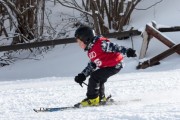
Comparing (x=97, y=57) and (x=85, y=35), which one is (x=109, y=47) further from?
(x=85, y=35)

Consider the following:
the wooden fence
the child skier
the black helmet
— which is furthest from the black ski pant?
the wooden fence

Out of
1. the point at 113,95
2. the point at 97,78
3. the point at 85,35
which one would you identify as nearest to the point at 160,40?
the point at 113,95

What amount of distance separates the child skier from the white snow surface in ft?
1.37

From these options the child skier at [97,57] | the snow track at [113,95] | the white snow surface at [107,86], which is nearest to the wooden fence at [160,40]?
the white snow surface at [107,86]

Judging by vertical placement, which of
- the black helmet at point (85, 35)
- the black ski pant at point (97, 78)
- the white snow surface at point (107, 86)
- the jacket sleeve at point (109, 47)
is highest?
the black helmet at point (85, 35)

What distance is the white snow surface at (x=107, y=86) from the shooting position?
4617mm

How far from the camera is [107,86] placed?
707cm

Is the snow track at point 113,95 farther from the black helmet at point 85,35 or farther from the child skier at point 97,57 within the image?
the black helmet at point 85,35

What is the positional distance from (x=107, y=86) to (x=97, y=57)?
1.64 m

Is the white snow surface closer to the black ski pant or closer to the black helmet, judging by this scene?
the black ski pant

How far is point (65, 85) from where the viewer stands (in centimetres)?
744

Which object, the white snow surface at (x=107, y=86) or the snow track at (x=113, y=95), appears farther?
the white snow surface at (x=107, y=86)

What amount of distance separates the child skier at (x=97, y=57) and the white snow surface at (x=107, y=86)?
1.37ft

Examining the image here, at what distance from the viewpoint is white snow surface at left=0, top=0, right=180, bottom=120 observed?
4.62m
